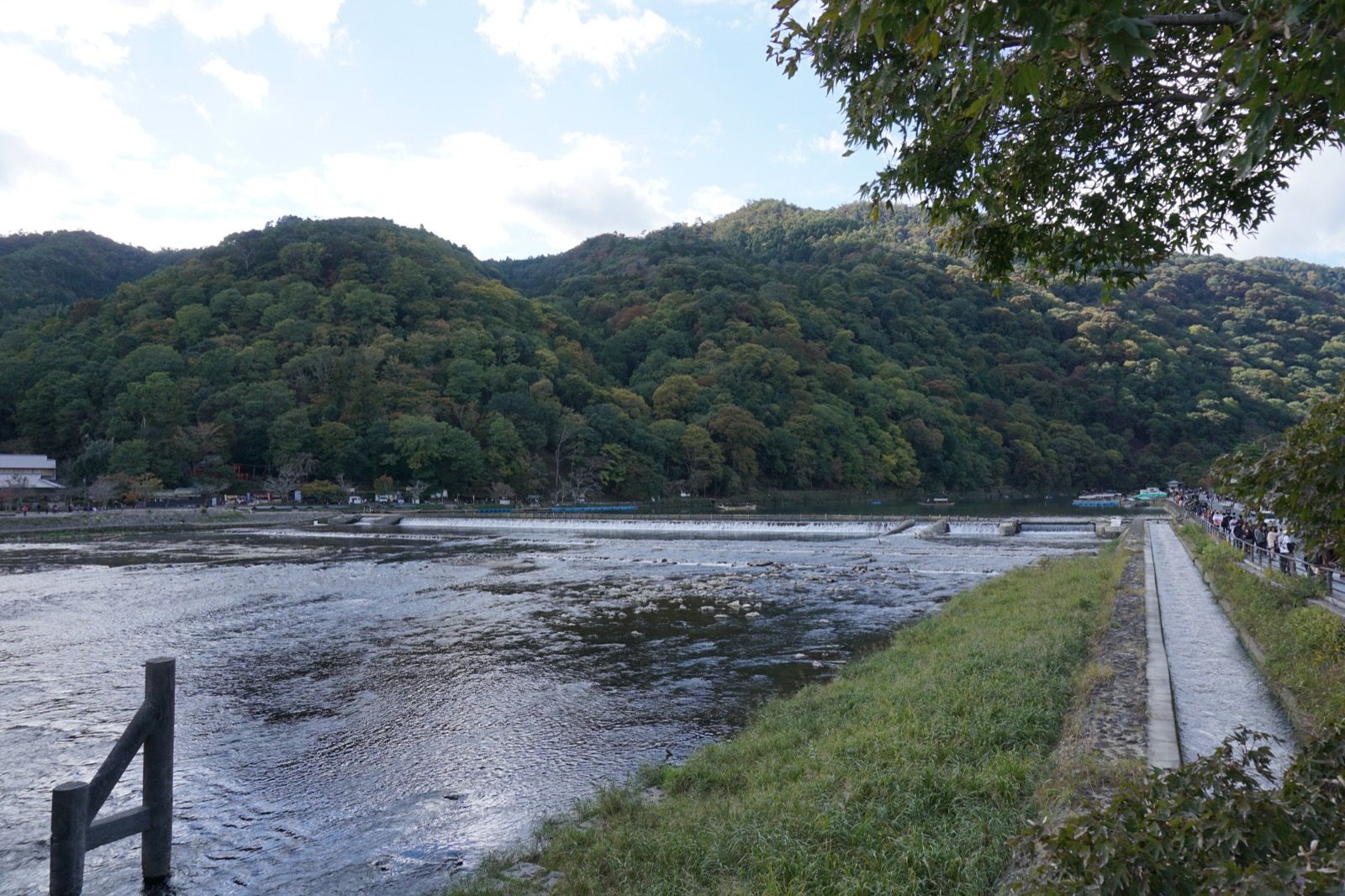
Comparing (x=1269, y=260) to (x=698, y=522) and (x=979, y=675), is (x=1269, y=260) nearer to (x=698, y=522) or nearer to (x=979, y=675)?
(x=698, y=522)

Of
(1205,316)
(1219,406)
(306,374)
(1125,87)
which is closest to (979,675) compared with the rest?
(1125,87)

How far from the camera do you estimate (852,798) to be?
5.21m

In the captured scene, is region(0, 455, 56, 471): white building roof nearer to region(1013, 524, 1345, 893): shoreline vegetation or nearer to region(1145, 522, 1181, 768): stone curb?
region(1145, 522, 1181, 768): stone curb

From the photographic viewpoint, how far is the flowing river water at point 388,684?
19.8 ft

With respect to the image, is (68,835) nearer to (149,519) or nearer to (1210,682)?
(1210,682)

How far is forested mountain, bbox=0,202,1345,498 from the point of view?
56688 mm

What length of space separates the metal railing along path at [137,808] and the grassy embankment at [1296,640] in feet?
23.0

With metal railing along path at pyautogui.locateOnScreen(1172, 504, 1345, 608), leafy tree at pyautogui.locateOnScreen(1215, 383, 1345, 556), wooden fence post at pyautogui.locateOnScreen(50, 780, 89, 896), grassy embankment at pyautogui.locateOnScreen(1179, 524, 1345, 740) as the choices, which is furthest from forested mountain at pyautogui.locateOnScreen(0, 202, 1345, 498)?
leafy tree at pyautogui.locateOnScreen(1215, 383, 1345, 556)

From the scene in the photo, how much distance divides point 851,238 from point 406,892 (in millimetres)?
126582

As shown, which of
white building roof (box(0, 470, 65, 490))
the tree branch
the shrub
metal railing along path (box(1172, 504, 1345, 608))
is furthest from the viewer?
white building roof (box(0, 470, 65, 490))

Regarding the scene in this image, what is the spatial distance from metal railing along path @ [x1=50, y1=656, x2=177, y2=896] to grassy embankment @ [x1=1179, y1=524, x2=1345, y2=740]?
6998 millimetres

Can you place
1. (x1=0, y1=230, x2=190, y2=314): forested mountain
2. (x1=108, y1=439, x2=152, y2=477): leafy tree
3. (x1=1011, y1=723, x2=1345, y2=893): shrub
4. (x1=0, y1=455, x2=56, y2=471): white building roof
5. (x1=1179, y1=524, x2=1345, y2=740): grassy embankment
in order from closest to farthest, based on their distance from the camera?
(x1=1011, y1=723, x2=1345, y2=893): shrub, (x1=1179, y1=524, x2=1345, y2=740): grassy embankment, (x1=108, y1=439, x2=152, y2=477): leafy tree, (x1=0, y1=455, x2=56, y2=471): white building roof, (x1=0, y1=230, x2=190, y2=314): forested mountain

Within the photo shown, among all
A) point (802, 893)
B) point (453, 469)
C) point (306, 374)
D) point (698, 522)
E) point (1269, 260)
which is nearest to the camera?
point (802, 893)

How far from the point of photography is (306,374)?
62250 millimetres
